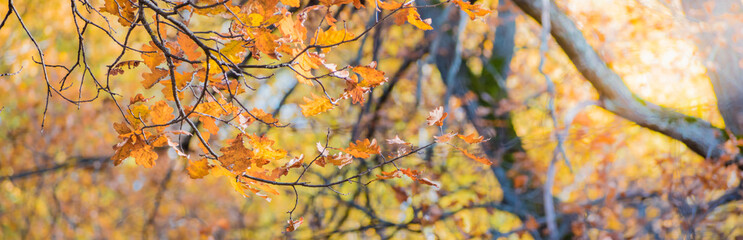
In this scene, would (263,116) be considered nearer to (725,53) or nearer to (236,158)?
(236,158)

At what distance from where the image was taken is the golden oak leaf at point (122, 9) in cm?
118

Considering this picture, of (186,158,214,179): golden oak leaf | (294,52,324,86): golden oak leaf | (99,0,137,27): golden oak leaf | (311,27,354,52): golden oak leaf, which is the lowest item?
(186,158,214,179): golden oak leaf

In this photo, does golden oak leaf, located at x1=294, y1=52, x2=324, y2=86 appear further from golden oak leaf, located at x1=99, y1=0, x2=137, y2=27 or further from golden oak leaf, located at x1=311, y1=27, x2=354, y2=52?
golden oak leaf, located at x1=99, y1=0, x2=137, y2=27

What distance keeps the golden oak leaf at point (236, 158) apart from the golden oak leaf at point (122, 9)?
384 millimetres

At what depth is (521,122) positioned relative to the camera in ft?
23.1

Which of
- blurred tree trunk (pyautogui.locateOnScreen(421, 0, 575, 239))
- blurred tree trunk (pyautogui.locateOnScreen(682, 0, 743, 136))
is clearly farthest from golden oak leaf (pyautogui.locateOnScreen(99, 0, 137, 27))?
blurred tree trunk (pyautogui.locateOnScreen(682, 0, 743, 136))

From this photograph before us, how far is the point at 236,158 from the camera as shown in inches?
45.9

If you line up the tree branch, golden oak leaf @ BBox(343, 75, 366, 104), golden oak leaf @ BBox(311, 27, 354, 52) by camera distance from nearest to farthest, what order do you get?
golden oak leaf @ BBox(311, 27, 354, 52) → golden oak leaf @ BBox(343, 75, 366, 104) → the tree branch

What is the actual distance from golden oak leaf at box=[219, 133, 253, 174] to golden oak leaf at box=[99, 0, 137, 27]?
384mm

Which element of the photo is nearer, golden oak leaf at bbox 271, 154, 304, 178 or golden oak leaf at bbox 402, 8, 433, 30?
golden oak leaf at bbox 402, 8, 433, 30

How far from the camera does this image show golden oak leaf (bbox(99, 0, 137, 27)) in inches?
46.6

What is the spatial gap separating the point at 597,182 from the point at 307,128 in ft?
9.39

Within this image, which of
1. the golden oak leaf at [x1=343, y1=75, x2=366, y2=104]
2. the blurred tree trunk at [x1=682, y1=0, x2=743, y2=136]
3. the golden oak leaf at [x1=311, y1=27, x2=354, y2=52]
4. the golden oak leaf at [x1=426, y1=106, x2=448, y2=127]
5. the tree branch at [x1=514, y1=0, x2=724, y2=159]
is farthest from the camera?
the blurred tree trunk at [x1=682, y1=0, x2=743, y2=136]

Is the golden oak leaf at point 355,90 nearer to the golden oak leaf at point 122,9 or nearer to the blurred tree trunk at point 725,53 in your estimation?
the golden oak leaf at point 122,9
